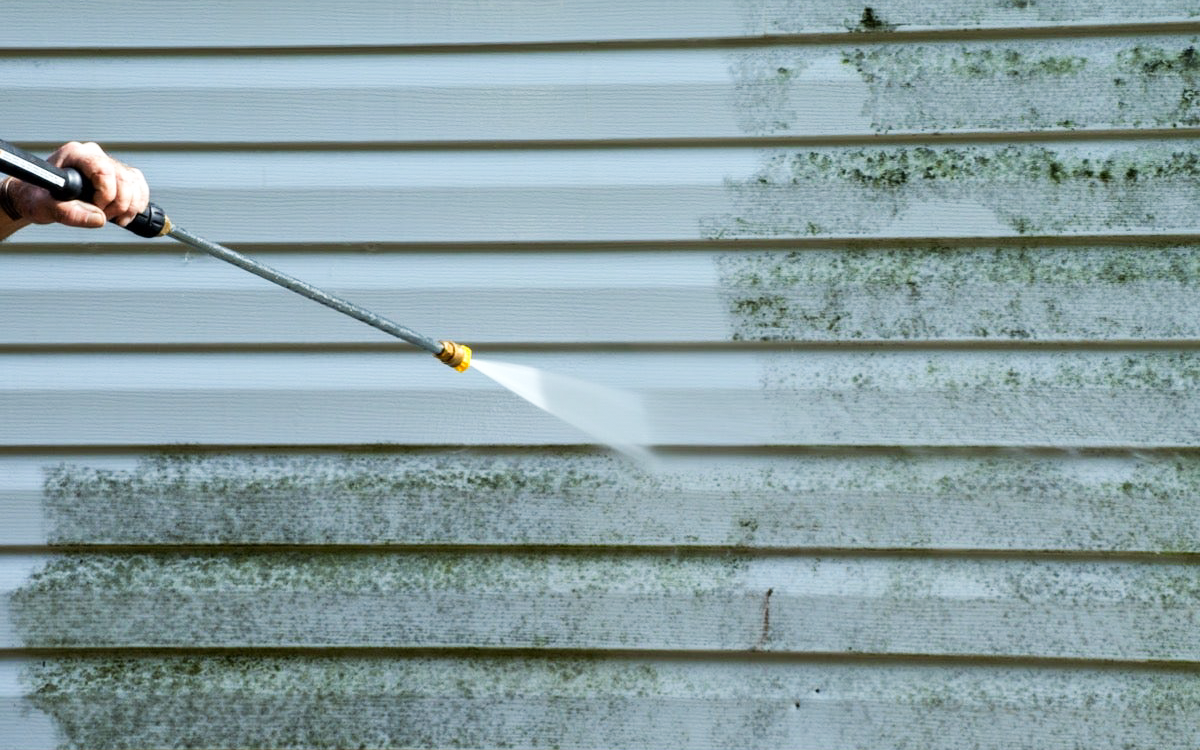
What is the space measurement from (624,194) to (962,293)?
934 millimetres

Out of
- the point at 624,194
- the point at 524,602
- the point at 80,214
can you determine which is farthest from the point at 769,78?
the point at 80,214

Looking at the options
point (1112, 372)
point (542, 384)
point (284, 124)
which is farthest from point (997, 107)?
point (284, 124)

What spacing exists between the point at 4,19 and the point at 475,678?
2.18 meters

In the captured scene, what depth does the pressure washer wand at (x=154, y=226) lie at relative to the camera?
5.53 ft

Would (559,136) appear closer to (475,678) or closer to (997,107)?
(997,107)

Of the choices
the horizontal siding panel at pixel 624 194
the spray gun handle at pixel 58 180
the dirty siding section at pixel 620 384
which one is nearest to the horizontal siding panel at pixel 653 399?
the dirty siding section at pixel 620 384

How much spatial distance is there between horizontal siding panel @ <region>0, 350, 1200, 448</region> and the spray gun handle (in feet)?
2.43

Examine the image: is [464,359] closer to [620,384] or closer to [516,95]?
[620,384]

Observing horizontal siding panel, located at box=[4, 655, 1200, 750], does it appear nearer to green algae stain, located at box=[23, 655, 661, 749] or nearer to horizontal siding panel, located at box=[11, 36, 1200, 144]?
green algae stain, located at box=[23, 655, 661, 749]

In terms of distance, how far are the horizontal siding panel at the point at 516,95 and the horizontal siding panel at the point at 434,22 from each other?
45 millimetres

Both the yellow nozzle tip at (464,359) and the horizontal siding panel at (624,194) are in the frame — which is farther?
the horizontal siding panel at (624,194)

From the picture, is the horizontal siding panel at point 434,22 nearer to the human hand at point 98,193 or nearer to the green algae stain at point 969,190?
the green algae stain at point 969,190

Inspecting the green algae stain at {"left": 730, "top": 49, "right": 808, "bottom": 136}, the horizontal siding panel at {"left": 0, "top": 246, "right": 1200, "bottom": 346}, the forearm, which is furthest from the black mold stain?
the forearm

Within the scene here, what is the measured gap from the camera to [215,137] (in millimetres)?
2564
